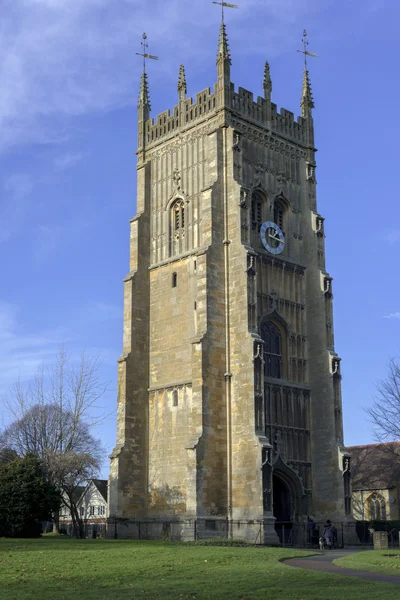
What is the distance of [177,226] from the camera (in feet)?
169

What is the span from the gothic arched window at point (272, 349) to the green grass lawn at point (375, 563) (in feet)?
56.6

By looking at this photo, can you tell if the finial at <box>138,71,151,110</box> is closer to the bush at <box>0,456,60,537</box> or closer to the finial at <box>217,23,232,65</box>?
the finial at <box>217,23,232,65</box>

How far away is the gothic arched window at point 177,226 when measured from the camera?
50.9 meters

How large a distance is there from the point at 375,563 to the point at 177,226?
2808 centimetres

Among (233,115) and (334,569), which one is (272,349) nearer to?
(233,115)

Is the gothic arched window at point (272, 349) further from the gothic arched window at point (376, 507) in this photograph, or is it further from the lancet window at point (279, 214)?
the gothic arched window at point (376, 507)

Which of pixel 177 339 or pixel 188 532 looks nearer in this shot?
pixel 188 532

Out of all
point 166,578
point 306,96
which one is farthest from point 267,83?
point 166,578

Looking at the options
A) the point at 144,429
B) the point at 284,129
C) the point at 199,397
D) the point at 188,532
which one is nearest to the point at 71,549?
A: the point at 188,532

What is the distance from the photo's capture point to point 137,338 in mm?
50562

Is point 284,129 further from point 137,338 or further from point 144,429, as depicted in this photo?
point 144,429

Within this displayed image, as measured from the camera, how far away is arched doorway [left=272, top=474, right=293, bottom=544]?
47.3 meters

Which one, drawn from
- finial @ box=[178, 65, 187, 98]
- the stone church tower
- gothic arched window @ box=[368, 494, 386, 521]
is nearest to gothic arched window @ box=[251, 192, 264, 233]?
the stone church tower

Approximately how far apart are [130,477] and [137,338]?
8.27m
